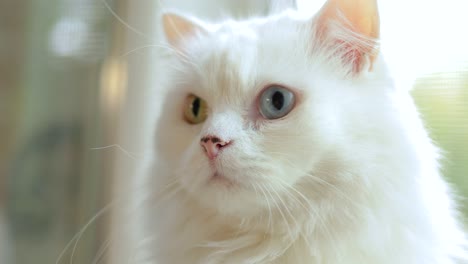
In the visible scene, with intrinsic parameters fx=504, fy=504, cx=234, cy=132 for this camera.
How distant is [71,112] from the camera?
1512mm

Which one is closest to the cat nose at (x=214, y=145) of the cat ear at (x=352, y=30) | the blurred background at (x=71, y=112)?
the cat ear at (x=352, y=30)

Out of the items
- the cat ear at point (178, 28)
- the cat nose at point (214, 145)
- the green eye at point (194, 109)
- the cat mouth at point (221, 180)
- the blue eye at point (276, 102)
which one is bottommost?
the cat mouth at point (221, 180)

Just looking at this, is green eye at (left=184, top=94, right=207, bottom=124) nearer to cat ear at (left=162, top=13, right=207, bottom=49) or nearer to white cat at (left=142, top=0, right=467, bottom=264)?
white cat at (left=142, top=0, right=467, bottom=264)

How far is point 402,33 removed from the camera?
100cm

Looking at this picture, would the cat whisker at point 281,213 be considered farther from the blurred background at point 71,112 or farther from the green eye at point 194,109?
the blurred background at point 71,112

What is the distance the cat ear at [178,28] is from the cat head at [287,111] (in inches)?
5.1

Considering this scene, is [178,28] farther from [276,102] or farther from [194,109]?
[276,102]

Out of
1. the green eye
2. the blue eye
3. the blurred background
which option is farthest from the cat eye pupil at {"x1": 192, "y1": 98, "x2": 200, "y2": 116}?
the blurred background

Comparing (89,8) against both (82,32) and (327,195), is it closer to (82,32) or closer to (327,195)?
(82,32)

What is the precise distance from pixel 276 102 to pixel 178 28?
0.34 m

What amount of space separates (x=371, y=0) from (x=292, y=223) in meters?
0.36

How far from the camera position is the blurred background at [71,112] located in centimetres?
138

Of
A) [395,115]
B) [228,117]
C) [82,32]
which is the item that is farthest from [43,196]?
[395,115]

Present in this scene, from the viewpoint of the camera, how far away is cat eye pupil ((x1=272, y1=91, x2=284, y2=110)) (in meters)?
0.79
